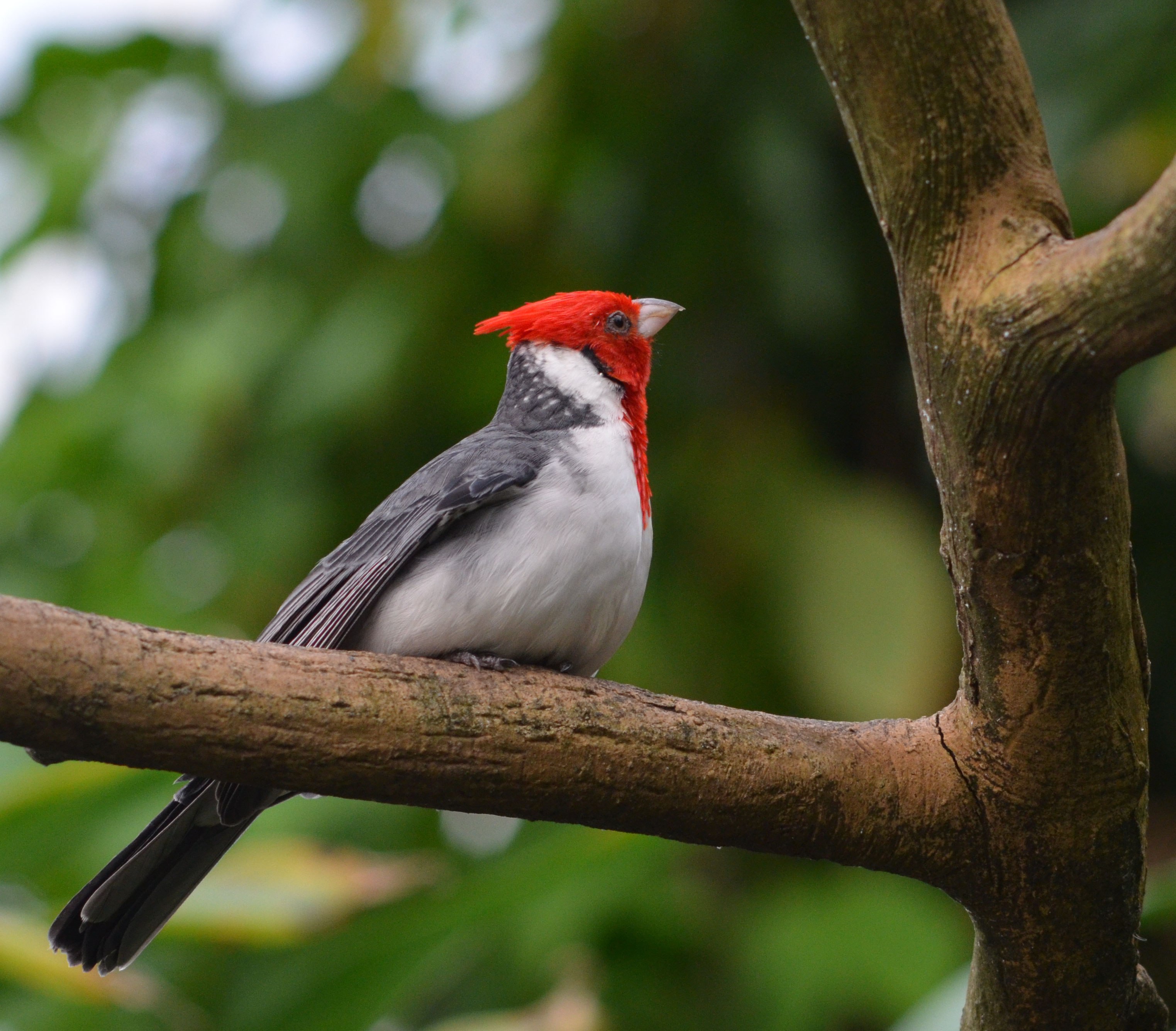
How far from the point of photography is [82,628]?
1779 millimetres

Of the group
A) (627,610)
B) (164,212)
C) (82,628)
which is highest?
(164,212)

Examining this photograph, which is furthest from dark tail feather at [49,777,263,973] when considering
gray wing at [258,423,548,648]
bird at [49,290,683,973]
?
gray wing at [258,423,548,648]

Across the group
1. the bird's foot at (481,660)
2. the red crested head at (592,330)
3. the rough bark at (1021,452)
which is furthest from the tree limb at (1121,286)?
the red crested head at (592,330)

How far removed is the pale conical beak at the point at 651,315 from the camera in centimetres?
340

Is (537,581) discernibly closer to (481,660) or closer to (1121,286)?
(481,660)

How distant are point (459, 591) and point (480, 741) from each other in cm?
71

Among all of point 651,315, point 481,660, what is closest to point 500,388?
point 651,315

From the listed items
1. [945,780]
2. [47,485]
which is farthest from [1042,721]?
[47,485]

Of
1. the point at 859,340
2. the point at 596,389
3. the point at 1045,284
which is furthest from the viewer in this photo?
the point at 859,340

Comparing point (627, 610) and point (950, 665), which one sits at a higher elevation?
point (627, 610)

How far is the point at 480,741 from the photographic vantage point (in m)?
1.97

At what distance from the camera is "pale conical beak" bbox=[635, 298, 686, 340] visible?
11.2 ft

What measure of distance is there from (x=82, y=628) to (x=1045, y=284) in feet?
4.35

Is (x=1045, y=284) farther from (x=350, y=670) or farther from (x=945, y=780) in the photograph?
(x=350, y=670)
